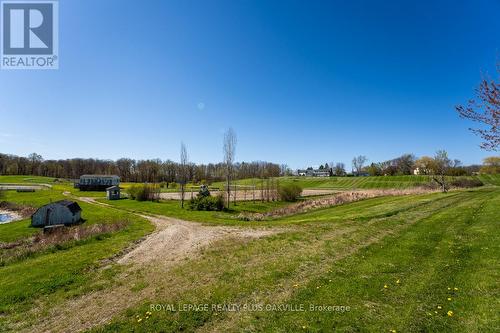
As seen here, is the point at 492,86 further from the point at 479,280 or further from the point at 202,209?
the point at 202,209

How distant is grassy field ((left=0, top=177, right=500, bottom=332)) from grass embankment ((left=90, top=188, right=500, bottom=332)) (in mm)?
38

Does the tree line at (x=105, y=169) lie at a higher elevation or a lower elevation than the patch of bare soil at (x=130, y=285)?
higher

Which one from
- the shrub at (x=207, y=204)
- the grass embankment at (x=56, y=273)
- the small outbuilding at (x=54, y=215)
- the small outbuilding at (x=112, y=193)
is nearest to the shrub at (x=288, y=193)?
the shrub at (x=207, y=204)

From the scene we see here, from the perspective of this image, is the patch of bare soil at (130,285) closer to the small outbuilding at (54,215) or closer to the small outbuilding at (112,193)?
the small outbuilding at (54,215)

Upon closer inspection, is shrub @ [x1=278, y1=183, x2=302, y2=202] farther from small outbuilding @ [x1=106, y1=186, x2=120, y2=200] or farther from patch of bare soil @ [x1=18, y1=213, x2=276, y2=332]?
small outbuilding @ [x1=106, y1=186, x2=120, y2=200]

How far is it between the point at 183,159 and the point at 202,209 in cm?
1099

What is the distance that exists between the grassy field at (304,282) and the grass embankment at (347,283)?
38 millimetres

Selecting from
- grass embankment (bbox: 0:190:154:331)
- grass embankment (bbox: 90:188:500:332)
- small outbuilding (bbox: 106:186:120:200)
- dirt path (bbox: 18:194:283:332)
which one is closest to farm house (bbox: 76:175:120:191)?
small outbuilding (bbox: 106:186:120:200)

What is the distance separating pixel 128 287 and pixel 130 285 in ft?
0.59

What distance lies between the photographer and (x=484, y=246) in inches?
447

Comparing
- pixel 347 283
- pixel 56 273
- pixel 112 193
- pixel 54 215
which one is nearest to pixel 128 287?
pixel 56 273

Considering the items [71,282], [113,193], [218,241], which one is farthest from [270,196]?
[71,282]

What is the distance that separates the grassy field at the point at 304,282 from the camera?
6.63 meters

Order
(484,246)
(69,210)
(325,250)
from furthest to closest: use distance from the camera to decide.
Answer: (69,210) → (325,250) → (484,246)
